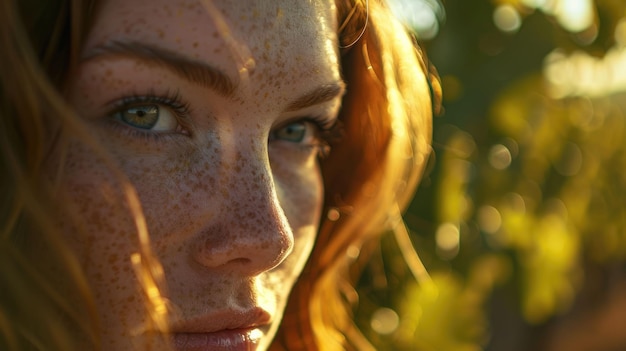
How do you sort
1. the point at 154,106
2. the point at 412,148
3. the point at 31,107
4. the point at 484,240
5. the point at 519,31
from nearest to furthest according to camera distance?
the point at 31,107 → the point at 154,106 → the point at 412,148 → the point at 519,31 → the point at 484,240

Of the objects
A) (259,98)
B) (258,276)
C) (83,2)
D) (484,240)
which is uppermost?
(83,2)

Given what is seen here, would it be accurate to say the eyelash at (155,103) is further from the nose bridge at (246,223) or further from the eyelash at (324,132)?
the eyelash at (324,132)

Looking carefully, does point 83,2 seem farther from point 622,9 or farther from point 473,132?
point 622,9

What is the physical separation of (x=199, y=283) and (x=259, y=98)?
188mm

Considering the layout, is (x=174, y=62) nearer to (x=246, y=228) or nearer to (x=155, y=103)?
(x=155, y=103)

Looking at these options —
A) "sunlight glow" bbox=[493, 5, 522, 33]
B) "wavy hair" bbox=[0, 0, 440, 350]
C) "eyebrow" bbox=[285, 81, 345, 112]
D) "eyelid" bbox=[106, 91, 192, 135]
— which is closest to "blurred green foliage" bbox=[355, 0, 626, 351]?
"sunlight glow" bbox=[493, 5, 522, 33]

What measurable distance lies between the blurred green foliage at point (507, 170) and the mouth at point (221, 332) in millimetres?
846

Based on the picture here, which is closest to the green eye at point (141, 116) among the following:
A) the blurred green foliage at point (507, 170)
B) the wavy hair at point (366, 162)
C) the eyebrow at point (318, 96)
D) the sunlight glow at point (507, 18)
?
the eyebrow at point (318, 96)

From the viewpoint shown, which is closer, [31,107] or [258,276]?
[31,107]

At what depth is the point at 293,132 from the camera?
1069mm

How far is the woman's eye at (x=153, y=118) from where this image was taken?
2.78 ft

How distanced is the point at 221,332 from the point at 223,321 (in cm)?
1

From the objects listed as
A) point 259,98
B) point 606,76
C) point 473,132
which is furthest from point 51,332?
point 606,76

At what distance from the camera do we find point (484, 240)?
2486 millimetres
